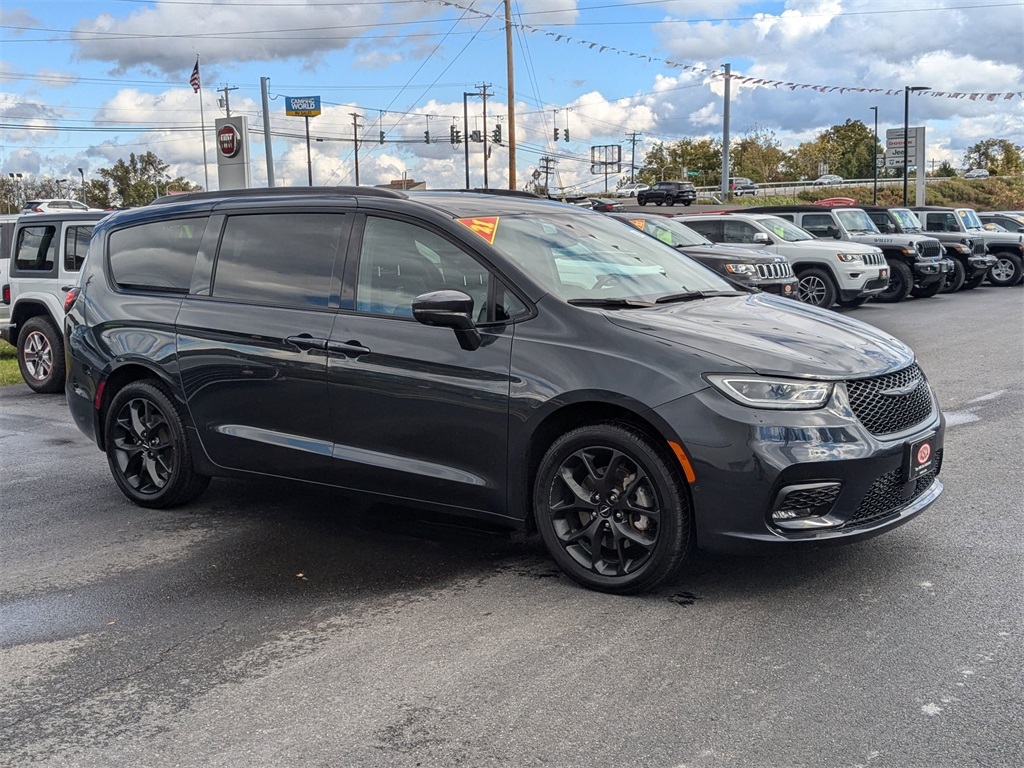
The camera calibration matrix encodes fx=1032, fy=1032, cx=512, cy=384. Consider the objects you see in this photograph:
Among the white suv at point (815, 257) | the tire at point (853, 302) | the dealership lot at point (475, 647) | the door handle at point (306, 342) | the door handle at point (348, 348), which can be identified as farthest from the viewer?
the tire at point (853, 302)

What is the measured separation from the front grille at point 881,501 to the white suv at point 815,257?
45.5ft

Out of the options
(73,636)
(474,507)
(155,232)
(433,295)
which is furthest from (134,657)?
(155,232)

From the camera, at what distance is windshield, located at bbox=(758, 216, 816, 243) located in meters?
19.1

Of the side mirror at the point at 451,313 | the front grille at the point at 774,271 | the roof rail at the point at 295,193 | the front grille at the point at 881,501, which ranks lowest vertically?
the front grille at the point at 881,501

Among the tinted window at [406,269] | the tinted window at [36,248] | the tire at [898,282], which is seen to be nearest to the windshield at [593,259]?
the tinted window at [406,269]

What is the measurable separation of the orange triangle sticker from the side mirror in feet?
1.23

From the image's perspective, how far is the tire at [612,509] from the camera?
4281 mm

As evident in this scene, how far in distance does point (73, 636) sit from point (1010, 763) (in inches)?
137

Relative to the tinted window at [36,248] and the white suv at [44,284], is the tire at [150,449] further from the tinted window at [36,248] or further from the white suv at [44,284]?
the tinted window at [36,248]

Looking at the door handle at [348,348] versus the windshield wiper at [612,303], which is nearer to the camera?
the windshield wiper at [612,303]

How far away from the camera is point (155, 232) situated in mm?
6199

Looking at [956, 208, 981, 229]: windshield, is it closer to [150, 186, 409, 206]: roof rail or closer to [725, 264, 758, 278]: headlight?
[725, 264, 758, 278]: headlight

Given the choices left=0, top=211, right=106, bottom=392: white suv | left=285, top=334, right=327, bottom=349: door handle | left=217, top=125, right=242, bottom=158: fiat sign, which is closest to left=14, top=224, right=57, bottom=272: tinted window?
left=0, top=211, right=106, bottom=392: white suv

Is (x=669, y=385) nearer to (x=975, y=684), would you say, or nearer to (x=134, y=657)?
(x=975, y=684)
